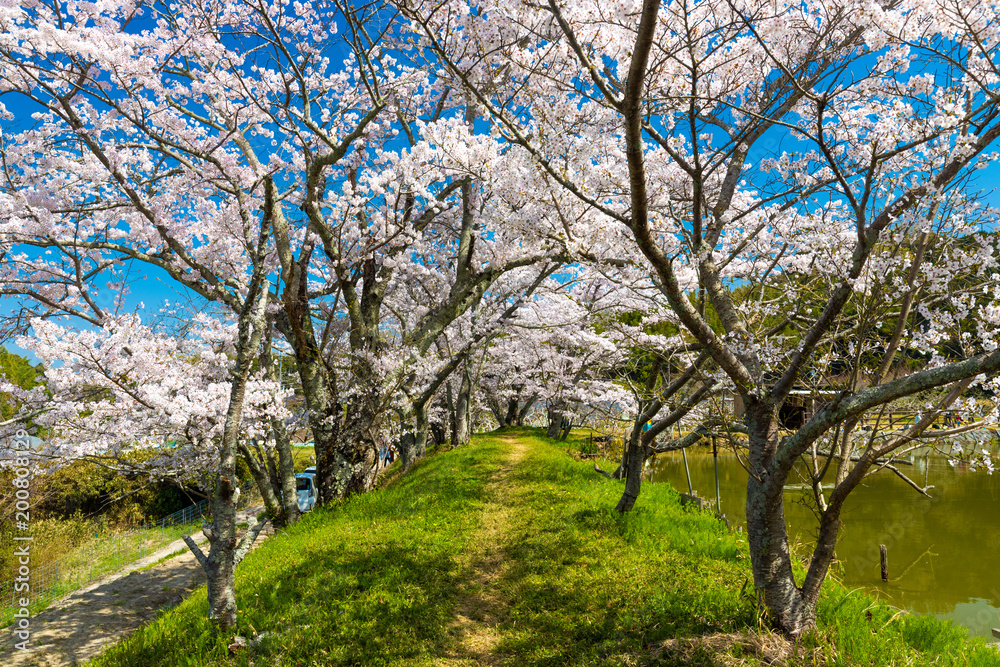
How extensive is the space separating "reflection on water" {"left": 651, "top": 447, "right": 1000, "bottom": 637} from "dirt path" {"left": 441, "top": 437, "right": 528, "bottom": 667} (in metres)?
3.54

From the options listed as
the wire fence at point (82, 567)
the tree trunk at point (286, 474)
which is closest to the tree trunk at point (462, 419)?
the wire fence at point (82, 567)

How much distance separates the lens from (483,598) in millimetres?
5465

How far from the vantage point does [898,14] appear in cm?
359

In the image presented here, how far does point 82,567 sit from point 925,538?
21.6m

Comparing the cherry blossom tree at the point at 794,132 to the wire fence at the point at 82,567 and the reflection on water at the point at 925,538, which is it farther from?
the wire fence at the point at 82,567

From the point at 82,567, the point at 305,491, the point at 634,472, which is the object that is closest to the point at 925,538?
the point at 634,472

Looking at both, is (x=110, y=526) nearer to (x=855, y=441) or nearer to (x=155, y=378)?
(x=155, y=378)

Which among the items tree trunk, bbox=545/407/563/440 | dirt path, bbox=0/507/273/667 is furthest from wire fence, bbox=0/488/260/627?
tree trunk, bbox=545/407/563/440

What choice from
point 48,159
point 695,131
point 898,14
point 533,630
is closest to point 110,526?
point 48,159

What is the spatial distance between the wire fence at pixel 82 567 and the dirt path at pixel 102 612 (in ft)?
1.89

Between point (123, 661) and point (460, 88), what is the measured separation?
6.07 meters

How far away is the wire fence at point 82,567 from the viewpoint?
10492 mm

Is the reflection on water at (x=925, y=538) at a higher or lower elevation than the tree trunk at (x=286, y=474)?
lower

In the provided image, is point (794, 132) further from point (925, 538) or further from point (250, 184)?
point (925, 538)
